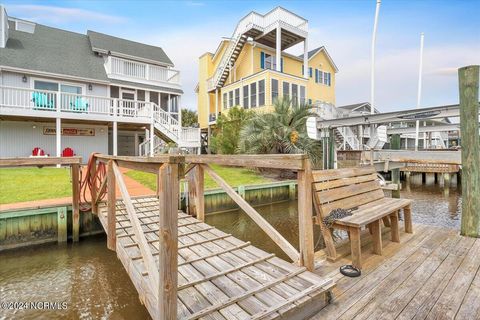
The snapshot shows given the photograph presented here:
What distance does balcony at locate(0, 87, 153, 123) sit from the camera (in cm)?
1179

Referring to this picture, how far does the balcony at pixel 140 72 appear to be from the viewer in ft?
53.2

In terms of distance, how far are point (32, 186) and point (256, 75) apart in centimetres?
1456

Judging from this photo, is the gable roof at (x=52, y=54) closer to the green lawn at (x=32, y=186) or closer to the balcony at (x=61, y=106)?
the balcony at (x=61, y=106)

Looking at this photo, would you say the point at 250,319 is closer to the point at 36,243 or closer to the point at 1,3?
the point at 36,243

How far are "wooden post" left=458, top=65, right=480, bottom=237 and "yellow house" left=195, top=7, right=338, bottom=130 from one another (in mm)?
13046

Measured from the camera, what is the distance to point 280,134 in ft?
43.2

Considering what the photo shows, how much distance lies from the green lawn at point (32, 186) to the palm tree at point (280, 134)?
26.1ft

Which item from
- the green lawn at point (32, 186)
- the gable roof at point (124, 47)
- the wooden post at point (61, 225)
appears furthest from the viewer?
the gable roof at point (124, 47)

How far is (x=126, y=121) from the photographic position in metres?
14.0

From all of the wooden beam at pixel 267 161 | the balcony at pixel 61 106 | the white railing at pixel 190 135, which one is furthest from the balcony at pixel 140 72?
the wooden beam at pixel 267 161

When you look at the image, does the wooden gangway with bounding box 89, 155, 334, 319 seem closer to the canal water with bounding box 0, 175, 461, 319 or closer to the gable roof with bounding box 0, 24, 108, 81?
the canal water with bounding box 0, 175, 461, 319

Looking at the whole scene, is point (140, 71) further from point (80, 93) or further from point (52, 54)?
point (52, 54)

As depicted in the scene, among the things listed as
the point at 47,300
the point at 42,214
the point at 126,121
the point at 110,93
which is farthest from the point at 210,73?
the point at 47,300

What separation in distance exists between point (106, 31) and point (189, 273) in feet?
74.8
